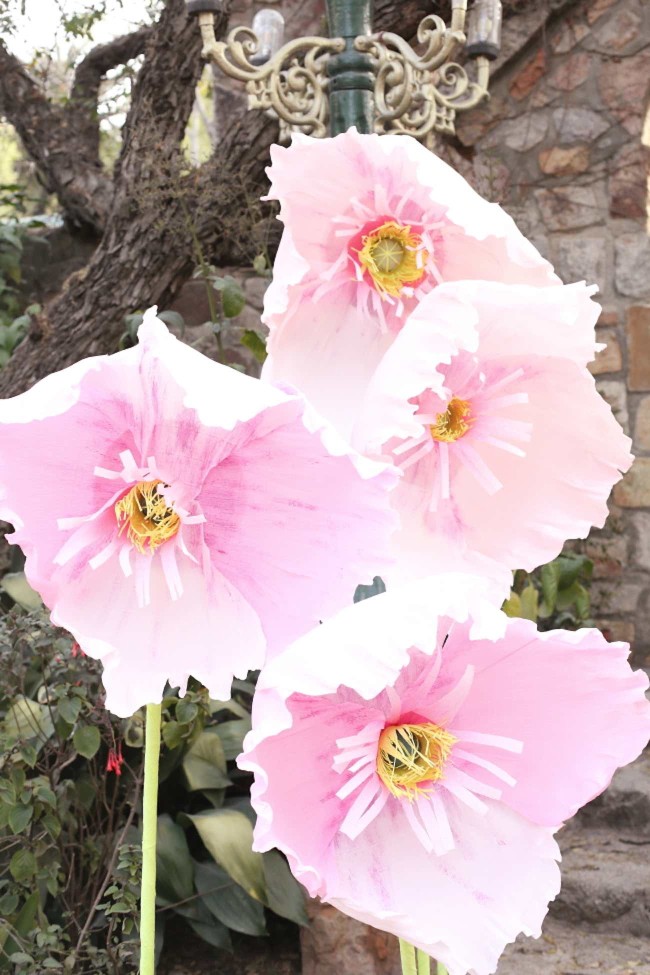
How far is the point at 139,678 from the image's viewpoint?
0.52 metres

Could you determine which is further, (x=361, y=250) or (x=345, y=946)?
(x=345, y=946)

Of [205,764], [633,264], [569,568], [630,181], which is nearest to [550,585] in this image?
[569,568]

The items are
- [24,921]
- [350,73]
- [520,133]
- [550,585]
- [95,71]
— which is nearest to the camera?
[350,73]

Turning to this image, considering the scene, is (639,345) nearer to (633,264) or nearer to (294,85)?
(633,264)

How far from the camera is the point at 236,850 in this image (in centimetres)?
214

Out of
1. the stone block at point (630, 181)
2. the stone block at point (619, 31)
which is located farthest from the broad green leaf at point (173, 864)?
the stone block at point (619, 31)

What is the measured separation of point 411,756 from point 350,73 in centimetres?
83

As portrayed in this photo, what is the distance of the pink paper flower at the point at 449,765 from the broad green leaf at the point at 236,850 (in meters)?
1.70

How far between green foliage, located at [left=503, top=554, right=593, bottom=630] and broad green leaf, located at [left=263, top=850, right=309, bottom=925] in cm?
138

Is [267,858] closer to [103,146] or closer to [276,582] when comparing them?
[276,582]

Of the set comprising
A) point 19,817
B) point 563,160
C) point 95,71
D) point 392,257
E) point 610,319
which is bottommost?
point 19,817

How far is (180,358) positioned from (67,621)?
131 millimetres

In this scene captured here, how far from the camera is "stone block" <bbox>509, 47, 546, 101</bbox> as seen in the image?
3764 mm

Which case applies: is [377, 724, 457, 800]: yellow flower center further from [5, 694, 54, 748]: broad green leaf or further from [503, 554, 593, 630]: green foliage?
[503, 554, 593, 630]: green foliage
